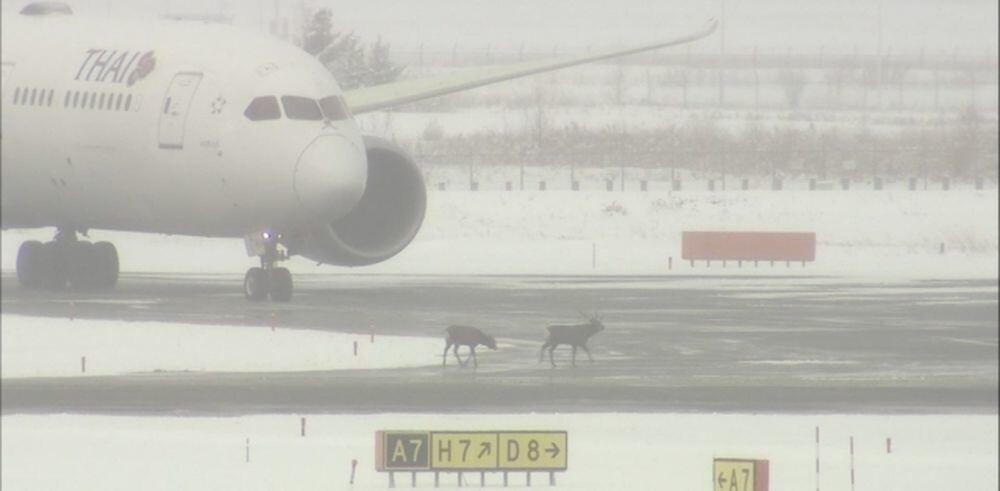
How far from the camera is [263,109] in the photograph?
38.8 metres

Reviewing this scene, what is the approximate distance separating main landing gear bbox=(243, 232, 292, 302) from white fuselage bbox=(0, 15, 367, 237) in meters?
0.61

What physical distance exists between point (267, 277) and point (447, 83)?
31.2ft

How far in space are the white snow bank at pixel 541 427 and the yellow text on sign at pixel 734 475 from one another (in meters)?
1.94

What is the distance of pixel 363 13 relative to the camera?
40156 millimetres

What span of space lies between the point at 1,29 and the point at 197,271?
13.7m

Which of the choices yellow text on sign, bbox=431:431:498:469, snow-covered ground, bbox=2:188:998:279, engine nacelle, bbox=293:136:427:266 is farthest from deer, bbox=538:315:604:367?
snow-covered ground, bbox=2:188:998:279

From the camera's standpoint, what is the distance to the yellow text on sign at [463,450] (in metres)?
19.9

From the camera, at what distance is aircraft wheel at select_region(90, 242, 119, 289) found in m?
38.1

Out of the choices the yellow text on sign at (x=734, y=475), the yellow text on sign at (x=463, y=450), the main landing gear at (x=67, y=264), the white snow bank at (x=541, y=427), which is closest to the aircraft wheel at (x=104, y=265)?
the main landing gear at (x=67, y=264)

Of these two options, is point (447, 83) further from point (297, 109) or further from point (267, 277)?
point (267, 277)

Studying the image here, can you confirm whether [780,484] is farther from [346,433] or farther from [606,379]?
[606,379]

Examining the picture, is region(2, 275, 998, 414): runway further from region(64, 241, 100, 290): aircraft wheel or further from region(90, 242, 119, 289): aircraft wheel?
region(64, 241, 100, 290): aircraft wheel

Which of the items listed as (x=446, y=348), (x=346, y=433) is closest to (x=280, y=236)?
(x=446, y=348)

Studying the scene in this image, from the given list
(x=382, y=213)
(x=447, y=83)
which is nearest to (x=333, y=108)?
(x=382, y=213)
